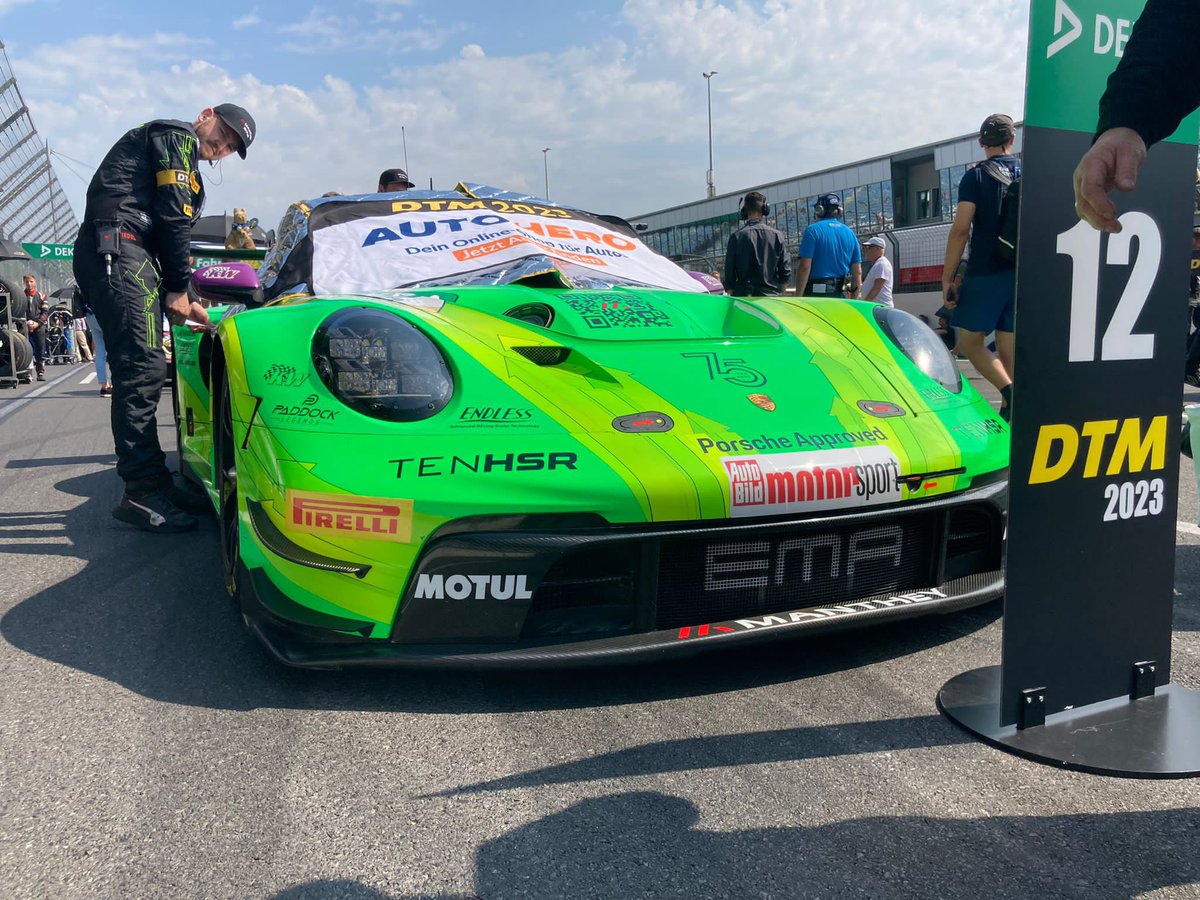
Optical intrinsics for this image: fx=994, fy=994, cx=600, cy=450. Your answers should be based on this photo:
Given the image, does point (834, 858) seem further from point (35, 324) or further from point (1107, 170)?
point (35, 324)

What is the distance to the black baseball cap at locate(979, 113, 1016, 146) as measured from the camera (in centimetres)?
454

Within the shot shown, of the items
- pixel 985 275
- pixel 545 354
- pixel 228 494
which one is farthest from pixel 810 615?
pixel 985 275

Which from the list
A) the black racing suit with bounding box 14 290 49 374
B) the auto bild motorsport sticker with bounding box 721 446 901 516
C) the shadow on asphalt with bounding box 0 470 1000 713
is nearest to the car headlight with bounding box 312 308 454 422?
the shadow on asphalt with bounding box 0 470 1000 713

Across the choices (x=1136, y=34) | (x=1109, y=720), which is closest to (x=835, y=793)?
(x=1109, y=720)

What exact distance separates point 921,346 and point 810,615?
1053 millimetres

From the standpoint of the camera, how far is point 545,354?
240cm

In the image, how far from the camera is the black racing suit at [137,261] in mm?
3654

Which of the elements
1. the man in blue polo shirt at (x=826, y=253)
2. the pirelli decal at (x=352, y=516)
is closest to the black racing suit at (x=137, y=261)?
the pirelli decal at (x=352, y=516)

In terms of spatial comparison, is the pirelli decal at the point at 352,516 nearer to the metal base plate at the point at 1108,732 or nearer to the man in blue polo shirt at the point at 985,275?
the metal base plate at the point at 1108,732

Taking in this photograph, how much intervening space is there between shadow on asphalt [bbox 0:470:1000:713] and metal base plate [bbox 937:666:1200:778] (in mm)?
358

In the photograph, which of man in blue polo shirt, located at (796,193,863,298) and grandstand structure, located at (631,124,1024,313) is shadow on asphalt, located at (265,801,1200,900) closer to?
man in blue polo shirt, located at (796,193,863,298)

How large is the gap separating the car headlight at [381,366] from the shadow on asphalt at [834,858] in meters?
0.95

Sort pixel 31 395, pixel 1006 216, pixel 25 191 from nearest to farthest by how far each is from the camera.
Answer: pixel 1006 216
pixel 31 395
pixel 25 191

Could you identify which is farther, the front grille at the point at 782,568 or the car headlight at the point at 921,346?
the car headlight at the point at 921,346
